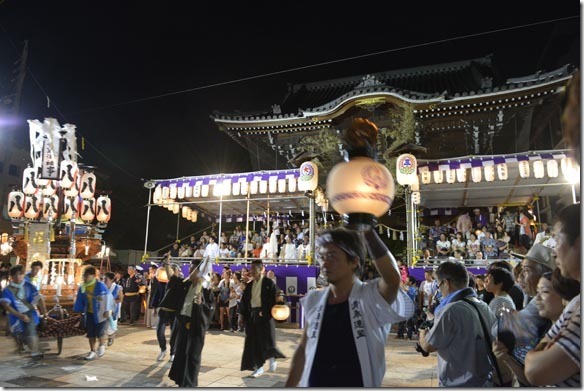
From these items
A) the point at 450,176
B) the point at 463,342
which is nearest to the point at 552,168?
the point at 450,176

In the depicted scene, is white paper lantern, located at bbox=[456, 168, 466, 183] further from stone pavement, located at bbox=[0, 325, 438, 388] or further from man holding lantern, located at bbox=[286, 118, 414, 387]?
man holding lantern, located at bbox=[286, 118, 414, 387]

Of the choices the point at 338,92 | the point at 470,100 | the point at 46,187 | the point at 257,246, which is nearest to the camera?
the point at 470,100

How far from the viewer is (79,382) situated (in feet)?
19.8

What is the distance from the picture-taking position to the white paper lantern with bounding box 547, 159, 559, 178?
36.1ft

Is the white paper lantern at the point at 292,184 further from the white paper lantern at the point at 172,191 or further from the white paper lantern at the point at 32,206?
the white paper lantern at the point at 32,206

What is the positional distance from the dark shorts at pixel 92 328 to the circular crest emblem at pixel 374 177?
767 cm

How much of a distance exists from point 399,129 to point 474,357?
1136 centimetres

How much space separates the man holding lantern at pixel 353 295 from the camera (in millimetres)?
2215

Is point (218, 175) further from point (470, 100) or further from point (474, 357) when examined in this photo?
point (474, 357)

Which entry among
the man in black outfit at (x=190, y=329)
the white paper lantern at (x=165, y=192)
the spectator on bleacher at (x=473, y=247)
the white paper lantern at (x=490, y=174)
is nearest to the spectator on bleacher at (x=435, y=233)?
the spectator on bleacher at (x=473, y=247)

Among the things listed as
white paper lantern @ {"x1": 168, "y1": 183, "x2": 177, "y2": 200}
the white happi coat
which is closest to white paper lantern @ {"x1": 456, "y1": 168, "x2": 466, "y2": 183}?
the white happi coat

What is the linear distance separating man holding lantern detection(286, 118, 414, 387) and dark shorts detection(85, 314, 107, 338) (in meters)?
6.92

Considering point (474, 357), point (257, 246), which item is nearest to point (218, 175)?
point (257, 246)

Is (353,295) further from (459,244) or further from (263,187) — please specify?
(263,187)
